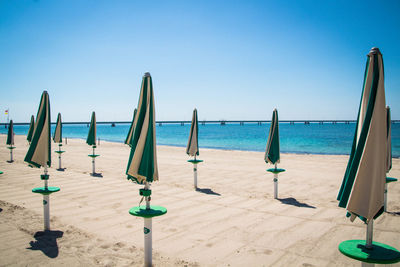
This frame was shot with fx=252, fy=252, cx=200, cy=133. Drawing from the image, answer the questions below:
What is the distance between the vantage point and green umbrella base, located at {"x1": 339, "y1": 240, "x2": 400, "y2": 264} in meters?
2.83

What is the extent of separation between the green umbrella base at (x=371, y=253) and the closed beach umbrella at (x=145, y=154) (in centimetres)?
273

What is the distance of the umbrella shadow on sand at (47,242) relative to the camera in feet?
15.9

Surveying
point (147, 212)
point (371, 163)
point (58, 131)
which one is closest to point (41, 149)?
point (147, 212)

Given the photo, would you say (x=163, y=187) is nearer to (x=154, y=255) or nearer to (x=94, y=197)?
(x=94, y=197)

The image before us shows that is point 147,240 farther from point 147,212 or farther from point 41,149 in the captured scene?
point 41,149

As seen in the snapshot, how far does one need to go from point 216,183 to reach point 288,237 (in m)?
5.65

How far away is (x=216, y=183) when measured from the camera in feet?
36.2

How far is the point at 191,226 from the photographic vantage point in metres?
6.17

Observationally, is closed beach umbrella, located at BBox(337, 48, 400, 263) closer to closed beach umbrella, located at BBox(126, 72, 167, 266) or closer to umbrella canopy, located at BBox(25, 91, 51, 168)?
closed beach umbrella, located at BBox(126, 72, 167, 266)

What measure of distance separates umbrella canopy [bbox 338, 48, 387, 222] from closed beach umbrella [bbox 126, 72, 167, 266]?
2890mm

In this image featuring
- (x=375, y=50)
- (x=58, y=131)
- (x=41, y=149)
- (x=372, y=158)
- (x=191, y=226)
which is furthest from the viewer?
(x=58, y=131)

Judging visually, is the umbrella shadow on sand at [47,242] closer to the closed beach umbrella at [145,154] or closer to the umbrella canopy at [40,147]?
the umbrella canopy at [40,147]

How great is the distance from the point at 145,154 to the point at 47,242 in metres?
3.11

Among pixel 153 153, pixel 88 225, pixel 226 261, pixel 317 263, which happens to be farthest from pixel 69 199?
pixel 317 263
